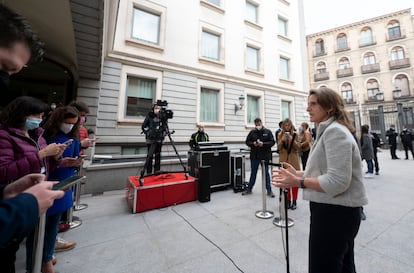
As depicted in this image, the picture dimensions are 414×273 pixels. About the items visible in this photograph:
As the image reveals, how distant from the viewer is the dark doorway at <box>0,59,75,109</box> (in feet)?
21.9

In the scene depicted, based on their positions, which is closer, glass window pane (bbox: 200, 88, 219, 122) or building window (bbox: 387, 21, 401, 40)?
glass window pane (bbox: 200, 88, 219, 122)

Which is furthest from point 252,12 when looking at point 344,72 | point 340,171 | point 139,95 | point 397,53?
point 397,53

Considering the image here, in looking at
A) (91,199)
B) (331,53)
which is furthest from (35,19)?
(331,53)

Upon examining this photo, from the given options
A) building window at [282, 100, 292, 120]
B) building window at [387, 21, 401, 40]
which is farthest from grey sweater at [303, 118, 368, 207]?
building window at [387, 21, 401, 40]

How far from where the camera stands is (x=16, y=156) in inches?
53.9

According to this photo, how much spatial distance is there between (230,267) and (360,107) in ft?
89.7

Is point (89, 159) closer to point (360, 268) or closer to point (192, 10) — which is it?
point (360, 268)

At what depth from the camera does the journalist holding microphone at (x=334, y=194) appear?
3.47 ft

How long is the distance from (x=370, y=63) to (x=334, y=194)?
30129 millimetres

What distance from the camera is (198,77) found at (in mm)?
8125

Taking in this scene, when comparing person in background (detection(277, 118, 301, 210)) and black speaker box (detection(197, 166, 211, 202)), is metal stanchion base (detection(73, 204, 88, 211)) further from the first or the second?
person in background (detection(277, 118, 301, 210))

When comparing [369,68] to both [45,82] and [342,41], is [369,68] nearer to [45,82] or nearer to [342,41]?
[342,41]

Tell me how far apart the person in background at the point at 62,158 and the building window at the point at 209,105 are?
641 centimetres

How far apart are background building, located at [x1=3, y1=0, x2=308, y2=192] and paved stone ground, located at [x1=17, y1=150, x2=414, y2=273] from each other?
2274mm
